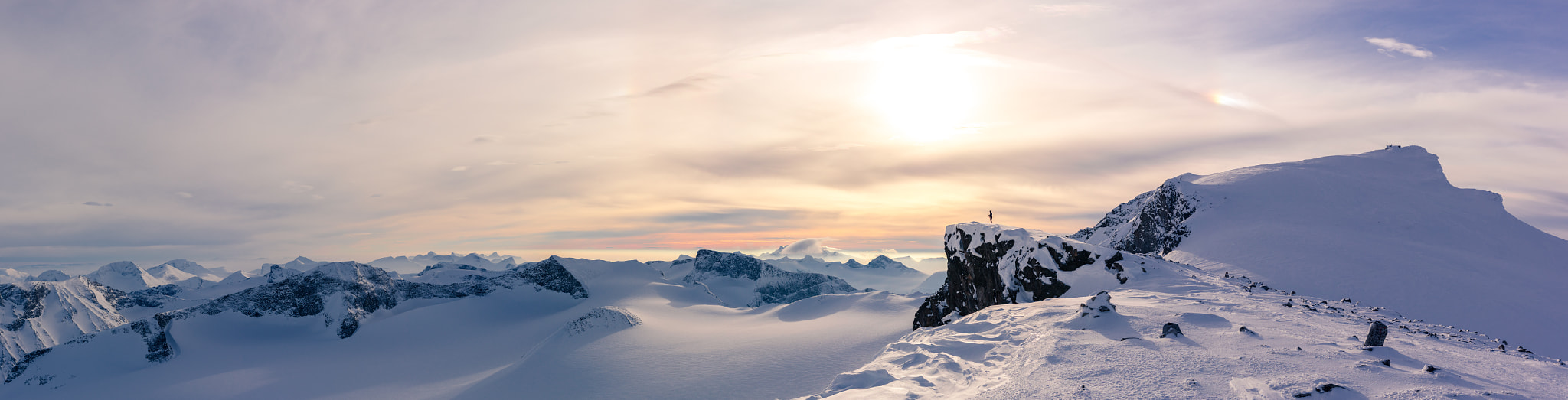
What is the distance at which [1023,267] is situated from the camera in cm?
2186

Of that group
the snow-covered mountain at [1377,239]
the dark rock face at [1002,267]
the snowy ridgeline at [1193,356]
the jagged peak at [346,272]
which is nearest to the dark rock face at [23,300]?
the jagged peak at [346,272]

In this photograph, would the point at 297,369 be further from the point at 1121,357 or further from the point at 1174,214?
the point at 1174,214

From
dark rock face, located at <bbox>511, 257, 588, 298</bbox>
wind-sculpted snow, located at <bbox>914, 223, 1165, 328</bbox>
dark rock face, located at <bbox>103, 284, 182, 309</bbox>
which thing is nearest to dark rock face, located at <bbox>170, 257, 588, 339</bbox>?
dark rock face, located at <bbox>511, 257, 588, 298</bbox>

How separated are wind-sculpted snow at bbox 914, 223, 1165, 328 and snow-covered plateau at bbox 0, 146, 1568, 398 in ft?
0.34

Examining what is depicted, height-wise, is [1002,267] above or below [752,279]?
above

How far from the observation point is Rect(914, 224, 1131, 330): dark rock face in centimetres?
2061

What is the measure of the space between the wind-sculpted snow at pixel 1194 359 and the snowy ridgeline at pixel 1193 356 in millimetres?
34

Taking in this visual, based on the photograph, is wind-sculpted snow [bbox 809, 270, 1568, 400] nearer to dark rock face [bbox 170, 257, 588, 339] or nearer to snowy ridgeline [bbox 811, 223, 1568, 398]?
snowy ridgeline [bbox 811, 223, 1568, 398]

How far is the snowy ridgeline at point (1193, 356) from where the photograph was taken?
819 cm

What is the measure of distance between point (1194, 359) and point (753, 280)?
174 m

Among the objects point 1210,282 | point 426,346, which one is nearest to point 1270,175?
point 1210,282

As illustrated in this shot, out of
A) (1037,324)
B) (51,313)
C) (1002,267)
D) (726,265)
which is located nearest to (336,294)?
(1002,267)

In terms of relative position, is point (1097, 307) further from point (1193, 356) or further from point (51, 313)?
point (51, 313)

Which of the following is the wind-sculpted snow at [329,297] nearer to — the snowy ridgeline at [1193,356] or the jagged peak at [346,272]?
the jagged peak at [346,272]
